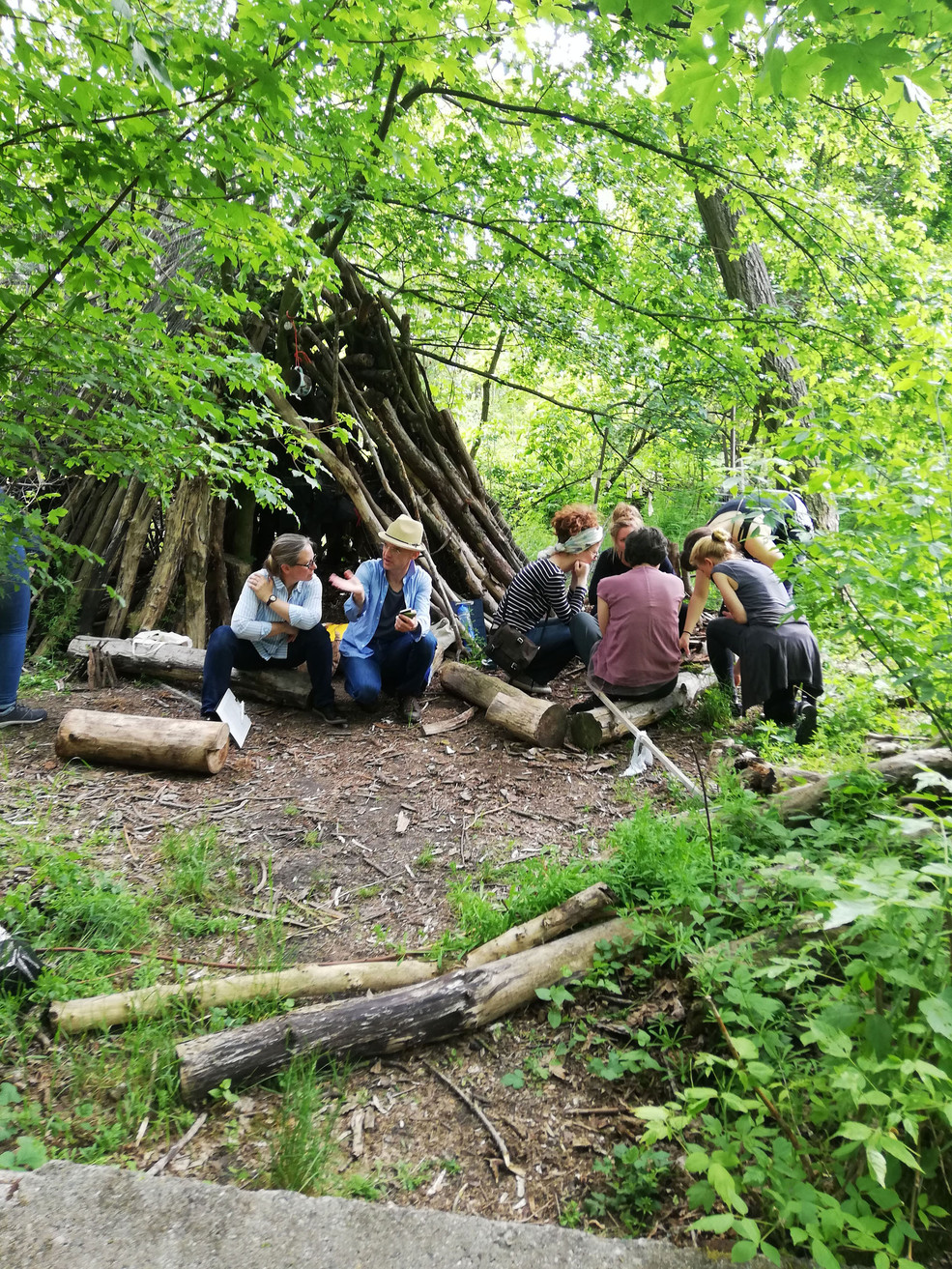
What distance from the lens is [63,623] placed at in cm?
606

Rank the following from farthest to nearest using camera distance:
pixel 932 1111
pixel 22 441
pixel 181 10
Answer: pixel 181 10 < pixel 22 441 < pixel 932 1111

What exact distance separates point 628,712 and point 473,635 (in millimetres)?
1925

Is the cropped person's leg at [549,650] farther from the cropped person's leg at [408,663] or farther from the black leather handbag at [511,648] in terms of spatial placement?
the cropped person's leg at [408,663]

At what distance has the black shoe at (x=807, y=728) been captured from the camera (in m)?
4.29

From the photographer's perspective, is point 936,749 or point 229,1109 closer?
point 229,1109

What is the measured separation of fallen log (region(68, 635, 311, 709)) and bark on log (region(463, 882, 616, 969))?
122 inches

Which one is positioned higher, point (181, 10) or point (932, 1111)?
point (181, 10)

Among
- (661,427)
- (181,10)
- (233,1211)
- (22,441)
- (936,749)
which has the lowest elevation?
(233,1211)

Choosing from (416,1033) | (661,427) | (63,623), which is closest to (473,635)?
(661,427)

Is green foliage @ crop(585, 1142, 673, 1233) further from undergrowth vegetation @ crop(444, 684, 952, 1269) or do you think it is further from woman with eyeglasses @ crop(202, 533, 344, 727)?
woman with eyeglasses @ crop(202, 533, 344, 727)

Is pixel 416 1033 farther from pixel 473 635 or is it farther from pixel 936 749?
pixel 473 635

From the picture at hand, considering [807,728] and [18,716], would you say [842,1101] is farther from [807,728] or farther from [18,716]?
[18,716]

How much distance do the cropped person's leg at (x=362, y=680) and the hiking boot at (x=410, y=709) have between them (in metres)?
0.20

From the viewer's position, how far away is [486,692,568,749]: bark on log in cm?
486
